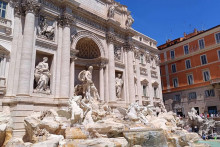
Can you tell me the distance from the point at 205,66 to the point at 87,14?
1898 cm

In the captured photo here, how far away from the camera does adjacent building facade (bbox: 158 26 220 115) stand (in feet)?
86.6

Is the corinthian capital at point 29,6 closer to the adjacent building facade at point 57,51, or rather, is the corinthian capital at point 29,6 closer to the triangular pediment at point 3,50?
the adjacent building facade at point 57,51

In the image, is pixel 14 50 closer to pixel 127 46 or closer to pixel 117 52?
pixel 117 52

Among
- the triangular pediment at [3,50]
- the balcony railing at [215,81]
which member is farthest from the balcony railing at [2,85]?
the balcony railing at [215,81]

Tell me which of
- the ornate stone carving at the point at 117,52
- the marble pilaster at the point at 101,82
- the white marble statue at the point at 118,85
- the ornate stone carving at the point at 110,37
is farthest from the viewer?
the ornate stone carving at the point at 117,52

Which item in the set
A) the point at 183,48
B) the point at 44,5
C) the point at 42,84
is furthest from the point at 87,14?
the point at 183,48

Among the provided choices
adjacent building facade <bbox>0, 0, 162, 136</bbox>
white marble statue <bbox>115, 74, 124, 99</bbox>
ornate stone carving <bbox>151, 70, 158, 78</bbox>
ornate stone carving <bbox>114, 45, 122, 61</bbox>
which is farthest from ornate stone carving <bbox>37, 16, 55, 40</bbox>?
ornate stone carving <bbox>151, 70, 158, 78</bbox>

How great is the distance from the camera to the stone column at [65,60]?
1435 cm

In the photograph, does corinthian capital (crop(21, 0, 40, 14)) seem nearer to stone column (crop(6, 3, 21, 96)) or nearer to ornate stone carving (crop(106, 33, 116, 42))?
stone column (crop(6, 3, 21, 96))

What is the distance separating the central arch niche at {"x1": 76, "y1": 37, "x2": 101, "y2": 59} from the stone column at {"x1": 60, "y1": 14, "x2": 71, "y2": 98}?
2.85 m

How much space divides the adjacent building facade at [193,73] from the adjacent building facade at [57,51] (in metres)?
9.20

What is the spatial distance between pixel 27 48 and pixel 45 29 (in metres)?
2.64

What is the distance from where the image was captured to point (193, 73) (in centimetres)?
2891

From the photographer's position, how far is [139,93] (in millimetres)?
23250
